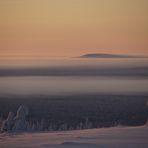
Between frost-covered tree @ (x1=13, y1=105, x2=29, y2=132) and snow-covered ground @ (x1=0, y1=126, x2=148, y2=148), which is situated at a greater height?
frost-covered tree @ (x1=13, y1=105, x2=29, y2=132)

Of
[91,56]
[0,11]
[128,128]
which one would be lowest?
[128,128]

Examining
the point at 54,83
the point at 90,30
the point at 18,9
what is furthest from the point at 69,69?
the point at 18,9

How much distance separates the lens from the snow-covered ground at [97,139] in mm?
1965

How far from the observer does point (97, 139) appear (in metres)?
1.97

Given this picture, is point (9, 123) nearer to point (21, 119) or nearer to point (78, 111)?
point (21, 119)

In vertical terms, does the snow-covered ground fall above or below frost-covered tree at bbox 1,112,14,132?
below

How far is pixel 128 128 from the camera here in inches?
77.7

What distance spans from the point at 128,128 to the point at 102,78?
342mm

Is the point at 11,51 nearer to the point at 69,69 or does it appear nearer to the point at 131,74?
the point at 69,69

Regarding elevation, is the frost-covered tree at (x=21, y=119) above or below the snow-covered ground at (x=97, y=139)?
above

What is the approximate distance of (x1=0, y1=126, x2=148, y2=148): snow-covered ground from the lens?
1.96 m

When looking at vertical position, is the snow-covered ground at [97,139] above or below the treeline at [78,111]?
below

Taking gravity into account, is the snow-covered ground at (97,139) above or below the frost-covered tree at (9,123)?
below

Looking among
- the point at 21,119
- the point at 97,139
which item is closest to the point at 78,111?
the point at 97,139
